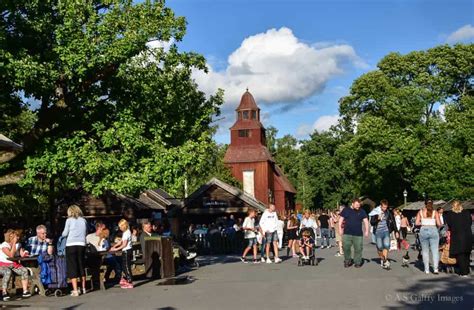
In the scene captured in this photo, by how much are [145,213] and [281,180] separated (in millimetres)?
45873

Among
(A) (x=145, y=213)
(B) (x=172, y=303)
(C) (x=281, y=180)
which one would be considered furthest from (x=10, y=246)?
(C) (x=281, y=180)

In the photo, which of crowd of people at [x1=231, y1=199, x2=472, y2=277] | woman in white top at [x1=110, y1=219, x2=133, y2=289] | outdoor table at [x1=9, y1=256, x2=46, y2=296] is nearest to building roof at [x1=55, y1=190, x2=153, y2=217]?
crowd of people at [x1=231, y1=199, x2=472, y2=277]

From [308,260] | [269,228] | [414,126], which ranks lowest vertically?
[308,260]

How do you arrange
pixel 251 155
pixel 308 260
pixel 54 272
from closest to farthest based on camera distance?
pixel 54 272, pixel 308 260, pixel 251 155

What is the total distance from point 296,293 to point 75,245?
4629 millimetres

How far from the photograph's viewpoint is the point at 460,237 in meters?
13.9

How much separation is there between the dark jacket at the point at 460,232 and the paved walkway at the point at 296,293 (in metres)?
0.65

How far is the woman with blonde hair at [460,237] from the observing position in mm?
13852

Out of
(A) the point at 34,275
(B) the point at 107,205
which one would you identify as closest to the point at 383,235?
(A) the point at 34,275

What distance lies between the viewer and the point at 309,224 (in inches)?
934

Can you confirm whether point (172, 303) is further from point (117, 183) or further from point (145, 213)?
point (145, 213)

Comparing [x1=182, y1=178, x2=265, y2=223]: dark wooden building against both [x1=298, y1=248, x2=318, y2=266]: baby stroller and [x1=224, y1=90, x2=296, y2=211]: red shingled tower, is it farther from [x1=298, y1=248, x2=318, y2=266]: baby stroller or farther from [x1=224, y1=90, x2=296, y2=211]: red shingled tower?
[x1=224, y1=90, x2=296, y2=211]: red shingled tower

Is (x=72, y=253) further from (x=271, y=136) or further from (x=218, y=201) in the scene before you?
(x=271, y=136)

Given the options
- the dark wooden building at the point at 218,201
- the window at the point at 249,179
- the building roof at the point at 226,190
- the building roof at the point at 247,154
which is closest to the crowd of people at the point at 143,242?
the building roof at the point at 226,190
